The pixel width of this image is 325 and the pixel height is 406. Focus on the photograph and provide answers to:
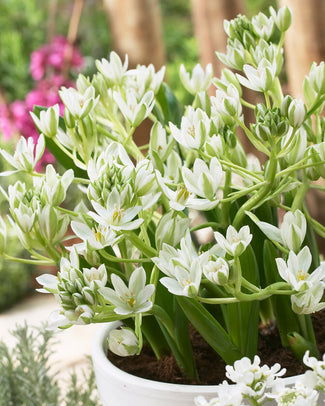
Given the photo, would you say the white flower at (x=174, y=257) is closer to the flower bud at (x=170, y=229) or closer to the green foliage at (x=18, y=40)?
the flower bud at (x=170, y=229)

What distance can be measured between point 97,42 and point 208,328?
150 inches

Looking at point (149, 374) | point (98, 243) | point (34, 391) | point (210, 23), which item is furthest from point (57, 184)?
point (210, 23)

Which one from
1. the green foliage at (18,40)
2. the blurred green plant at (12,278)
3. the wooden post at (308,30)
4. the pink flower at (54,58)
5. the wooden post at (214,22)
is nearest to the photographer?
the wooden post at (308,30)

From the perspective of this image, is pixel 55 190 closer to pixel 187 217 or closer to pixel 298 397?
pixel 187 217

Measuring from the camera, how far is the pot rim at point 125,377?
0.42 m

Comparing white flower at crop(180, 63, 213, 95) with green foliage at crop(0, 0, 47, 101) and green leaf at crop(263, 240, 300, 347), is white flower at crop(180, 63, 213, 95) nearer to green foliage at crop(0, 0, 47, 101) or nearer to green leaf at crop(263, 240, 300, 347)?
green leaf at crop(263, 240, 300, 347)

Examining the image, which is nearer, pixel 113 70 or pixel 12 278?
pixel 113 70

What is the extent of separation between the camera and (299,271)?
41cm

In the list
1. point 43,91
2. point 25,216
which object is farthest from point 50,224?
point 43,91

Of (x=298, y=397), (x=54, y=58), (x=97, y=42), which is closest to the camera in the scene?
(x=298, y=397)

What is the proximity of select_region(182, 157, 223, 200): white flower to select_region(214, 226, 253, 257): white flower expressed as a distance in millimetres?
28

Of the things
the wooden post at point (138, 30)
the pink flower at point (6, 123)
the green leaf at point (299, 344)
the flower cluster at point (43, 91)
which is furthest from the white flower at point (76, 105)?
the pink flower at point (6, 123)

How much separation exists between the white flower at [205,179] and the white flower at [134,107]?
76 millimetres

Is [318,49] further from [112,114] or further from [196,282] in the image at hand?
[196,282]
